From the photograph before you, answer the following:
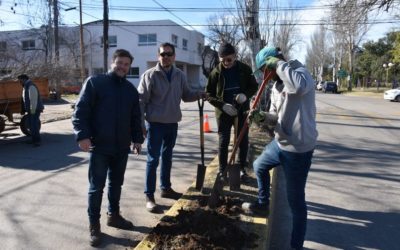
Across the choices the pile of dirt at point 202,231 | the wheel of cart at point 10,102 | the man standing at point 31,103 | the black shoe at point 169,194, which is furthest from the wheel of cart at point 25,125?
the pile of dirt at point 202,231

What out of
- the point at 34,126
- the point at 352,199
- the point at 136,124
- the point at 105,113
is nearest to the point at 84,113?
the point at 105,113

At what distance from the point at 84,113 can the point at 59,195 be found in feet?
7.92

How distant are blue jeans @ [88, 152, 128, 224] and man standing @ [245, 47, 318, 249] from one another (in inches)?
63.7

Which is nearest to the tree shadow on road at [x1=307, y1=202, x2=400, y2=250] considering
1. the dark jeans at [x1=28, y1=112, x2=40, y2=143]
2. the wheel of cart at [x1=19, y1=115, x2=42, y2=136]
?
the dark jeans at [x1=28, y1=112, x2=40, y2=143]

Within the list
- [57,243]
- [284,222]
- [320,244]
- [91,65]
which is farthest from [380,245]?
[91,65]

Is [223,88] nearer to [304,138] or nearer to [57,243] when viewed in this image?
[304,138]

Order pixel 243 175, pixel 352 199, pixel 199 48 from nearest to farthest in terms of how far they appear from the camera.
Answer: pixel 243 175 → pixel 352 199 → pixel 199 48

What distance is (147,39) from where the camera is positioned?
47844 mm

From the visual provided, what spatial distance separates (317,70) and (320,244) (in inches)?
4056

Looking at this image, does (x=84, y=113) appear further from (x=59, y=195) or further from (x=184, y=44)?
(x=184, y=44)

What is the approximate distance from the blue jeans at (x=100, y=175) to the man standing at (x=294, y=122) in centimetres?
162

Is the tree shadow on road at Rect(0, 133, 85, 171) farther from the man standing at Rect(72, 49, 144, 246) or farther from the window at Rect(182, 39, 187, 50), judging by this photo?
the window at Rect(182, 39, 187, 50)

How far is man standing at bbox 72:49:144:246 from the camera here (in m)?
3.96

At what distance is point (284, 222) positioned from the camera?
16.4 feet
